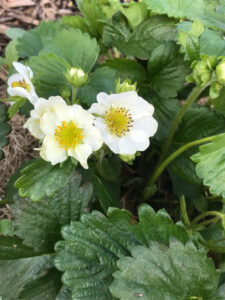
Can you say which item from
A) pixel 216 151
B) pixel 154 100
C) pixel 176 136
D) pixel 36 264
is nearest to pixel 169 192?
pixel 176 136

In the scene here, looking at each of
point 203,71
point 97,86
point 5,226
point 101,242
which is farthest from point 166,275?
point 5,226

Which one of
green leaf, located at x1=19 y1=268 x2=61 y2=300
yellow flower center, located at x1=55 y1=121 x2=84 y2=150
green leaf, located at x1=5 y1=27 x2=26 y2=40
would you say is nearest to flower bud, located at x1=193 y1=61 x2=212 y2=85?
yellow flower center, located at x1=55 y1=121 x2=84 y2=150

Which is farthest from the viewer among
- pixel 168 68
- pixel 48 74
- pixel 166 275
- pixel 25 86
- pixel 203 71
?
pixel 168 68

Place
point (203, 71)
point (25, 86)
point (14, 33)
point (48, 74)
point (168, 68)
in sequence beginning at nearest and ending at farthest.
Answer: point (203, 71), point (25, 86), point (48, 74), point (168, 68), point (14, 33)

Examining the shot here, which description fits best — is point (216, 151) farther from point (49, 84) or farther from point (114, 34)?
point (114, 34)

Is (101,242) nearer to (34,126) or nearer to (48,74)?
(34,126)

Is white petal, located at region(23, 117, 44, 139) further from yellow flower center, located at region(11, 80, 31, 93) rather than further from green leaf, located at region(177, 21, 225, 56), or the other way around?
green leaf, located at region(177, 21, 225, 56)
